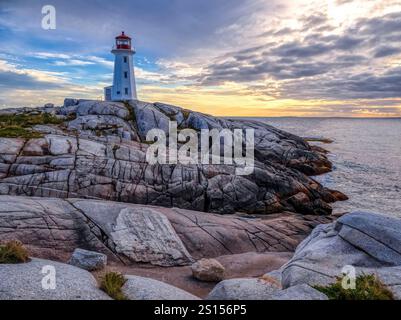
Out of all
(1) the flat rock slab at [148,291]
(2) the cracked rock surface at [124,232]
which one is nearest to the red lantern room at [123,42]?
(2) the cracked rock surface at [124,232]

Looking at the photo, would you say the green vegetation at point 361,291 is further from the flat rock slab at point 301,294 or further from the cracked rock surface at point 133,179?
the cracked rock surface at point 133,179

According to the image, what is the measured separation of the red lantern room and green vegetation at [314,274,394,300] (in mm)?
59081

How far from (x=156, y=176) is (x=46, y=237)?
13880mm

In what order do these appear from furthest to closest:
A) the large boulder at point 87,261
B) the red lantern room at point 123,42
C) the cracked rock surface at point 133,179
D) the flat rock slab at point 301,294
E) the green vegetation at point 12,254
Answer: the red lantern room at point 123,42 → the cracked rock surface at point 133,179 → the large boulder at point 87,261 → the green vegetation at point 12,254 → the flat rock slab at point 301,294

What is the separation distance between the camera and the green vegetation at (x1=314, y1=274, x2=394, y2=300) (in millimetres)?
9094

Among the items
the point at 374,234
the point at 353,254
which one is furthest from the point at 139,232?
the point at 374,234

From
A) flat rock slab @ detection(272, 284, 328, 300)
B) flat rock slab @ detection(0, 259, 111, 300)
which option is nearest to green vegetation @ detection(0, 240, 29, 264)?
flat rock slab @ detection(0, 259, 111, 300)

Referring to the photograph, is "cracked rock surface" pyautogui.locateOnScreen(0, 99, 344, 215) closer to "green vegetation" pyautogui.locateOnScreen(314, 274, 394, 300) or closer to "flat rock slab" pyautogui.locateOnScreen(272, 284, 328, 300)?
"flat rock slab" pyautogui.locateOnScreen(272, 284, 328, 300)

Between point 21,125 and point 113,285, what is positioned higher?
point 21,125

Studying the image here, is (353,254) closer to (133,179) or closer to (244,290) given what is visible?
(244,290)

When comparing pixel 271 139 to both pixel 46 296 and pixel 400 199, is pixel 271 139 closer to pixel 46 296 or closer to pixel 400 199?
pixel 400 199

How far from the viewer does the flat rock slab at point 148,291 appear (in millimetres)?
10211

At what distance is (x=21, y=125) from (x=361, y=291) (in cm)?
3925

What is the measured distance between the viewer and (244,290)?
35.2 ft
